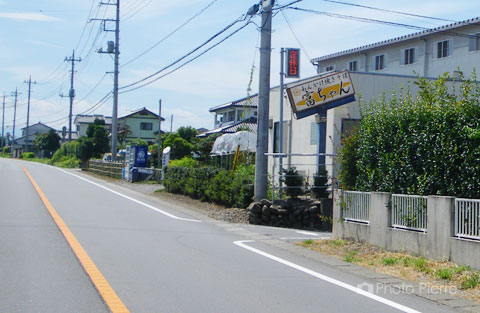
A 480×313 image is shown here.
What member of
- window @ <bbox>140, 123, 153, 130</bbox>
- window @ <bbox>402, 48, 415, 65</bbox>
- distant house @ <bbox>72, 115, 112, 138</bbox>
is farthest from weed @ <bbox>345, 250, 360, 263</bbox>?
distant house @ <bbox>72, 115, 112, 138</bbox>

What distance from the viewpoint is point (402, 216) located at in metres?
10.4

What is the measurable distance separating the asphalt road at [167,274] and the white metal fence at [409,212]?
2.05m

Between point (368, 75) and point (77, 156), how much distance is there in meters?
47.1

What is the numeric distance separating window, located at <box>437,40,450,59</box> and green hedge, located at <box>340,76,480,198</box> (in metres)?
25.1

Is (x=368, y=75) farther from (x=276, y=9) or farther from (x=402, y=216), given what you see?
(x=402, y=216)

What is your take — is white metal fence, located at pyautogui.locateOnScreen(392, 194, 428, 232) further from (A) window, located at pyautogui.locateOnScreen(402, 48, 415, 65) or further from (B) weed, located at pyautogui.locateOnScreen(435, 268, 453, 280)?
(A) window, located at pyautogui.locateOnScreen(402, 48, 415, 65)

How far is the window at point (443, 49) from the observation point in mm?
35438

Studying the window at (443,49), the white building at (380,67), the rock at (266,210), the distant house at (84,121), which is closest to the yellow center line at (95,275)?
the rock at (266,210)

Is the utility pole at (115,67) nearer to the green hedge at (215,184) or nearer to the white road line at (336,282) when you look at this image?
the green hedge at (215,184)

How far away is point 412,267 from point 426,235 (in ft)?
2.90

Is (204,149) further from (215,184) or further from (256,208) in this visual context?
(256,208)

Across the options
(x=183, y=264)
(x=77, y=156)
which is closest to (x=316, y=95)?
(x=183, y=264)

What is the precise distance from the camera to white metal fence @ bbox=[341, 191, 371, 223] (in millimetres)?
11492

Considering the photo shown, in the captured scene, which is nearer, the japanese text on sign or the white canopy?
the japanese text on sign
